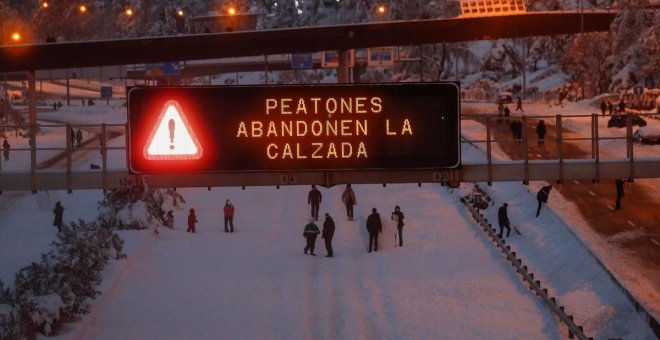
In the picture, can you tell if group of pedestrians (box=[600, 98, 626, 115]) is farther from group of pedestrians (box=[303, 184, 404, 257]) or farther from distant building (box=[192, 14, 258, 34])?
distant building (box=[192, 14, 258, 34])

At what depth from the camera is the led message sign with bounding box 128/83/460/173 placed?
16688 millimetres

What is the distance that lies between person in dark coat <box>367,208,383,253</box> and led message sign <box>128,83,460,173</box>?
2275 cm

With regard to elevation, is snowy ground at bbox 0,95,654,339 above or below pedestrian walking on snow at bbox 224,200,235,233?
below

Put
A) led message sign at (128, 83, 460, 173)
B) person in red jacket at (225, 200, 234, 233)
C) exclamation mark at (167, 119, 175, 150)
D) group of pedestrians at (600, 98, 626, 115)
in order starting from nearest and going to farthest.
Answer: led message sign at (128, 83, 460, 173) → exclamation mark at (167, 119, 175, 150) → person in red jacket at (225, 200, 234, 233) → group of pedestrians at (600, 98, 626, 115)

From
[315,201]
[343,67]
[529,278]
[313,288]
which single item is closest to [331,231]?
[313,288]

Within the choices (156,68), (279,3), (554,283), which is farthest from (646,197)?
(279,3)

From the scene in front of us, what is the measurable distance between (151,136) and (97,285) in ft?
56.5

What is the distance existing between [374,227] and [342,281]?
474cm

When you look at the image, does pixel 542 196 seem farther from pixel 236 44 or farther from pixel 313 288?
pixel 236 44

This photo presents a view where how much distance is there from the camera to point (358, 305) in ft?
107

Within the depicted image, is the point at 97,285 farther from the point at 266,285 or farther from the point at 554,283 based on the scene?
the point at 554,283

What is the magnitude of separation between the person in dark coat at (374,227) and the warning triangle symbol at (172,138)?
23.1 metres

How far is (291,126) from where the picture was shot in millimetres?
16734

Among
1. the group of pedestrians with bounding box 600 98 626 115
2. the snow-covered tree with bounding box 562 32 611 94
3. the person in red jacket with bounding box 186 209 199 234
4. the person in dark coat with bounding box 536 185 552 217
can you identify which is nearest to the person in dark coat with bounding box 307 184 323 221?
the person in red jacket with bounding box 186 209 199 234
